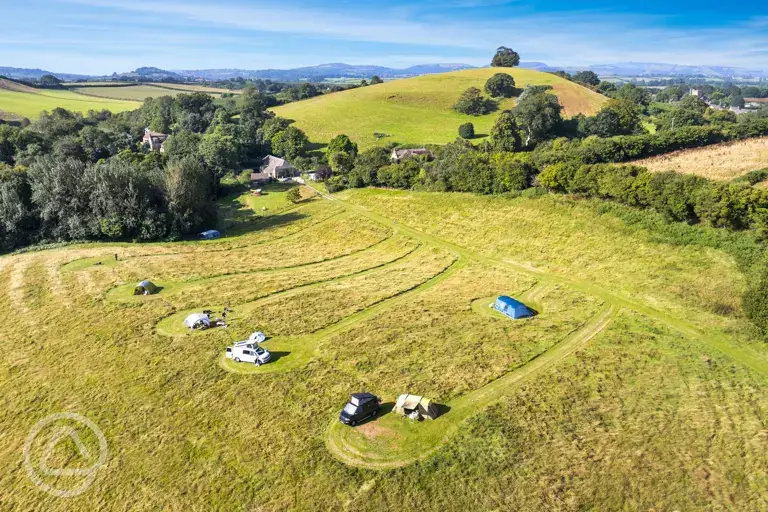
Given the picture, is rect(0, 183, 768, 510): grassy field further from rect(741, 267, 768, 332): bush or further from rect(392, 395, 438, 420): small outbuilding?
rect(741, 267, 768, 332): bush

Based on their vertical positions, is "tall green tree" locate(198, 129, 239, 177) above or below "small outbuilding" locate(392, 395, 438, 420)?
above

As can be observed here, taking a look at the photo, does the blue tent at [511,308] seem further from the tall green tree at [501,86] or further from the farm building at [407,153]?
the tall green tree at [501,86]

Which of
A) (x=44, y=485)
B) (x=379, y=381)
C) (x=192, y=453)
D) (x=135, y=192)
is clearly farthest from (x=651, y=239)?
(x=135, y=192)

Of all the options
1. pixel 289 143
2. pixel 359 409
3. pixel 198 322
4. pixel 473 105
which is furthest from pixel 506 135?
pixel 359 409

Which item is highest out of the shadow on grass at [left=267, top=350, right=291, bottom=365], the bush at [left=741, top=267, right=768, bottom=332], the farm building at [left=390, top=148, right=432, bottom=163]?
the farm building at [left=390, top=148, right=432, bottom=163]

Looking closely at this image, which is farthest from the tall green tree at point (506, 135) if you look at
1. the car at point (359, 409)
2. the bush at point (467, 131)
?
the car at point (359, 409)

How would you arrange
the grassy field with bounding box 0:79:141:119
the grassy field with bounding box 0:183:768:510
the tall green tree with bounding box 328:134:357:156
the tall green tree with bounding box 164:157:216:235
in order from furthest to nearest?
the grassy field with bounding box 0:79:141:119 → the tall green tree with bounding box 328:134:357:156 → the tall green tree with bounding box 164:157:216:235 → the grassy field with bounding box 0:183:768:510

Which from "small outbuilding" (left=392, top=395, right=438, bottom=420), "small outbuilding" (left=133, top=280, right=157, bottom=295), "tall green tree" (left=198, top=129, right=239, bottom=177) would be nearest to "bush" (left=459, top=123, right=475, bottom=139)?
"tall green tree" (left=198, top=129, right=239, bottom=177)
